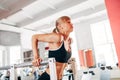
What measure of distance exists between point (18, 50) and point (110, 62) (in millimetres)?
4572

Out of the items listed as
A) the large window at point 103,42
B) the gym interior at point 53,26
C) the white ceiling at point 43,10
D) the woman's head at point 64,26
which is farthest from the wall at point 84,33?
the woman's head at point 64,26

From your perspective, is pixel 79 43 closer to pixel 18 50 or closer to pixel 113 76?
pixel 18 50

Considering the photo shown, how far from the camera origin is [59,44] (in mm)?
2078

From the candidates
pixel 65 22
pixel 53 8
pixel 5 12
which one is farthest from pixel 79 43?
pixel 65 22

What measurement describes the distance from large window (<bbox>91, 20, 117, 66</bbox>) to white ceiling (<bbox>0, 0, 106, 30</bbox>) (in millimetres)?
775

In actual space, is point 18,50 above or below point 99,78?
above

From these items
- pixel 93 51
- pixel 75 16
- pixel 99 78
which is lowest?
pixel 99 78

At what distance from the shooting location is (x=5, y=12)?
238 inches

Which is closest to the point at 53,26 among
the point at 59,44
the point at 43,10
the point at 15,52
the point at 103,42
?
the point at 43,10

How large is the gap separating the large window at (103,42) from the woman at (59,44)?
5.60 metres

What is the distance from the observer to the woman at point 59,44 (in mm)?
2010

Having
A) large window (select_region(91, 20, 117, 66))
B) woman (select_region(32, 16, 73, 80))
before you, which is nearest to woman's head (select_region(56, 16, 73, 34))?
woman (select_region(32, 16, 73, 80))

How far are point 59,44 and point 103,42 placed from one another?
19.6 feet

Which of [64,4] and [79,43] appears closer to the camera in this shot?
[64,4]
